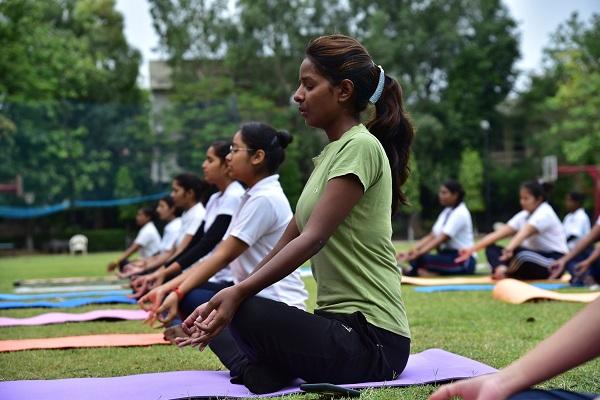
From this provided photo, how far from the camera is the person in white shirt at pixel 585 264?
8242mm

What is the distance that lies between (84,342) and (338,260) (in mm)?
2614

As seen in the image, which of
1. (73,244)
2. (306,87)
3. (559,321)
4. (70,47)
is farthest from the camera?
(70,47)

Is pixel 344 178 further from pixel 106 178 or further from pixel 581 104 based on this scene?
pixel 581 104

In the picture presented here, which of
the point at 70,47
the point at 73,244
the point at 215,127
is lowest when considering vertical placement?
the point at 73,244

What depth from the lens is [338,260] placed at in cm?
325

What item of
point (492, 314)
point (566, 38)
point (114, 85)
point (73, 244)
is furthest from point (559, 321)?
point (566, 38)

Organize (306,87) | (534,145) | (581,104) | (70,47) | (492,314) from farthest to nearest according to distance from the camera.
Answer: (534,145)
(581,104)
(70,47)
(492,314)
(306,87)

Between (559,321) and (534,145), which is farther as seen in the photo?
(534,145)

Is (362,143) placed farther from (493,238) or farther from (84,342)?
(493,238)

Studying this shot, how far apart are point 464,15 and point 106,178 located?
2160 cm

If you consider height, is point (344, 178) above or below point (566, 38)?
below

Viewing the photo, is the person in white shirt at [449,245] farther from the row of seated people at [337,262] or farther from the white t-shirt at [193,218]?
the row of seated people at [337,262]

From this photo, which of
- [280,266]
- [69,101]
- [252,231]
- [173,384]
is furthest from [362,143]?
[69,101]

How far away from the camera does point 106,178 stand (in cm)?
2347
